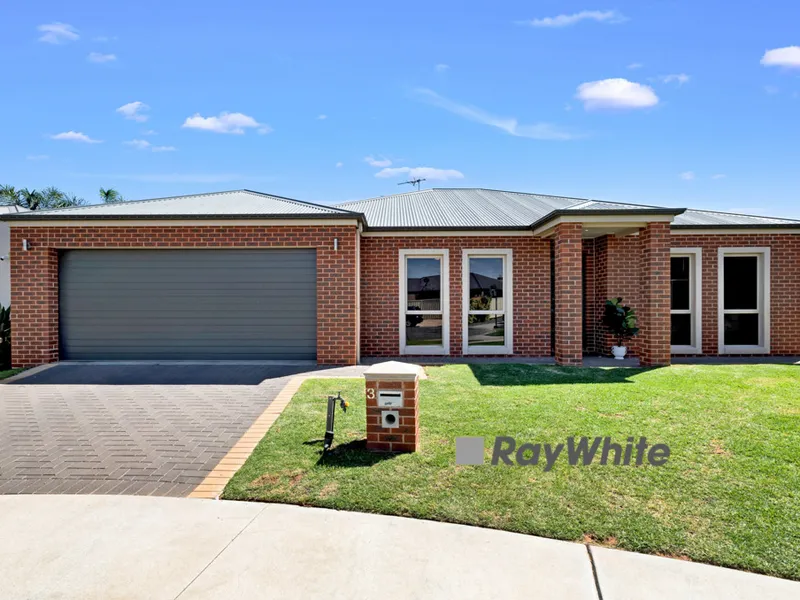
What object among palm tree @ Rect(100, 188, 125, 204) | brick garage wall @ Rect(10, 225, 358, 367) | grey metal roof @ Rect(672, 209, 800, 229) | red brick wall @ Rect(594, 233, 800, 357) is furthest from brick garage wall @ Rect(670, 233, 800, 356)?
palm tree @ Rect(100, 188, 125, 204)

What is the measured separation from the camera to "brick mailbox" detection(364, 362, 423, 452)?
452 centimetres

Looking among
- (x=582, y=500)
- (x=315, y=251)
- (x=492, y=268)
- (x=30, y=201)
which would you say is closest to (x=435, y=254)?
(x=492, y=268)

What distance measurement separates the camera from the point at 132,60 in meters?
10.6

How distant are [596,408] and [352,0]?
27.5 ft

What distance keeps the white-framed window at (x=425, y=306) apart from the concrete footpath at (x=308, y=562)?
8029mm

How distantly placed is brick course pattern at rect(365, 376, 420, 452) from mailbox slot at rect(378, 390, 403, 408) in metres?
0.03

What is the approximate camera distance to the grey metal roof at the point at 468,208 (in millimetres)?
10451

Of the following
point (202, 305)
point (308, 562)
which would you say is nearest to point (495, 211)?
point (202, 305)

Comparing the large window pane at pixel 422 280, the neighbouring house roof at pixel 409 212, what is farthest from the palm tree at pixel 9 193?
the large window pane at pixel 422 280

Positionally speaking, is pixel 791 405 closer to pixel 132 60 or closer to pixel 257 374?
pixel 257 374

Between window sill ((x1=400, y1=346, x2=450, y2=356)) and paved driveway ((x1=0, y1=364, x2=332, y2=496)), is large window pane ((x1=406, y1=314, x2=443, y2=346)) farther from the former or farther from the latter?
paved driveway ((x1=0, y1=364, x2=332, y2=496))

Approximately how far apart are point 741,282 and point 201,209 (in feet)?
A: 43.6

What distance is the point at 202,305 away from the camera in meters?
9.87

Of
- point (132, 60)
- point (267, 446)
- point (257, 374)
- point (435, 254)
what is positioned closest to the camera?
point (267, 446)
